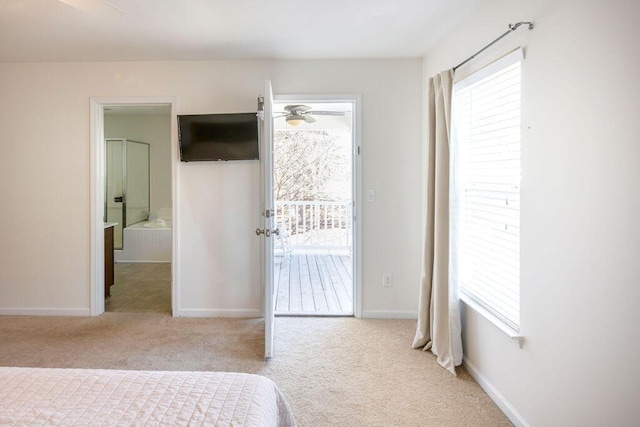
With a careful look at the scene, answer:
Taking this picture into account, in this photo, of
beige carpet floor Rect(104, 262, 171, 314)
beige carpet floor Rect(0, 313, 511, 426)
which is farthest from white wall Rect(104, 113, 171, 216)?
beige carpet floor Rect(0, 313, 511, 426)

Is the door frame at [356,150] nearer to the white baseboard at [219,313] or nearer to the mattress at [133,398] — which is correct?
the white baseboard at [219,313]

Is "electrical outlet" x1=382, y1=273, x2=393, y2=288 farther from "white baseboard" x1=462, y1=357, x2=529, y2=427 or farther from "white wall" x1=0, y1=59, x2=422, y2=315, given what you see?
"white baseboard" x1=462, y1=357, x2=529, y2=427

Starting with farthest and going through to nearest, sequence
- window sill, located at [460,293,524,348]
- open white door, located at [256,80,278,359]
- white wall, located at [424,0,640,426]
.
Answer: open white door, located at [256,80,278,359]
window sill, located at [460,293,524,348]
white wall, located at [424,0,640,426]

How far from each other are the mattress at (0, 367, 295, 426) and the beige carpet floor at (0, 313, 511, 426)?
912 millimetres

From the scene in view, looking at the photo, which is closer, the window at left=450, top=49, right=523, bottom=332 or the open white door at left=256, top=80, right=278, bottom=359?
the window at left=450, top=49, right=523, bottom=332

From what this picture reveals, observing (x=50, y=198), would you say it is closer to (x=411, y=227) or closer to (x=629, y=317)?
(x=411, y=227)

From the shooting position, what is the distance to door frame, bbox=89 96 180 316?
351 centimetres

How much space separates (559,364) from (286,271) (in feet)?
13.3

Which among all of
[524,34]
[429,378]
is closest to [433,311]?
[429,378]

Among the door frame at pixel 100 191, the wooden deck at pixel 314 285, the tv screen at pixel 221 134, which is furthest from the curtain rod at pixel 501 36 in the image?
the door frame at pixel 100 191

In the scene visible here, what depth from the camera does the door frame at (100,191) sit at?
11.5 feet

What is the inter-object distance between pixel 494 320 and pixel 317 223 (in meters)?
4.46

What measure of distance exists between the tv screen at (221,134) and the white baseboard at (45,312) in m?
1.83

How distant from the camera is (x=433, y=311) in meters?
2.80
